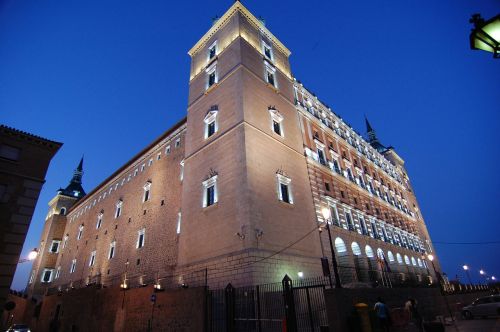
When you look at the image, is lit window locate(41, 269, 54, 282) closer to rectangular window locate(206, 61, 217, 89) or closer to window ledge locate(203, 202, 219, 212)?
window ledge locate(203, 202, 219, 212)

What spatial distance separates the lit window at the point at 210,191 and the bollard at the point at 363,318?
12.1m

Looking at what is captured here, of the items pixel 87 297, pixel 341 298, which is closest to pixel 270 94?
pixel 341 298

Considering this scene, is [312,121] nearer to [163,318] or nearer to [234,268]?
[234,268]

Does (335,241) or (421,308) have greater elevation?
(335,241)

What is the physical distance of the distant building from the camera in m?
14.0

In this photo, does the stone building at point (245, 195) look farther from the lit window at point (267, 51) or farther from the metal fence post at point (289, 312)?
the metal fence post at point (289, 312)

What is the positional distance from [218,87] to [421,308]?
894 inches

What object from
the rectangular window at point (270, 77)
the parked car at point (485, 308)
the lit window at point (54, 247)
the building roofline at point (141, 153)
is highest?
the rectangular window at point (270, 77)

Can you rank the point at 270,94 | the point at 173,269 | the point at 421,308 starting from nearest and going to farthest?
the point at 421,308 → the point at 173,269 → the point at 270,94

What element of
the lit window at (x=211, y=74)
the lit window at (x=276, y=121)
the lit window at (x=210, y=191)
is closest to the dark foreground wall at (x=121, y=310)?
the lit window at (x=210, y=191)

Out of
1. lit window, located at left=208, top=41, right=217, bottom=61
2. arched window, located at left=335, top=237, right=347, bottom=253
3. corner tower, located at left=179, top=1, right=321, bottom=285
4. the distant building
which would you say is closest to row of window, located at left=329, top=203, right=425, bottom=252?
arched window, located at left=335, top=237, right=347, bottom=253

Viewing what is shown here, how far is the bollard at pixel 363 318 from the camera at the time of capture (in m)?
10.4

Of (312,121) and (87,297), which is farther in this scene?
(312,121)

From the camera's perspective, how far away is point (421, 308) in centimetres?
1761
